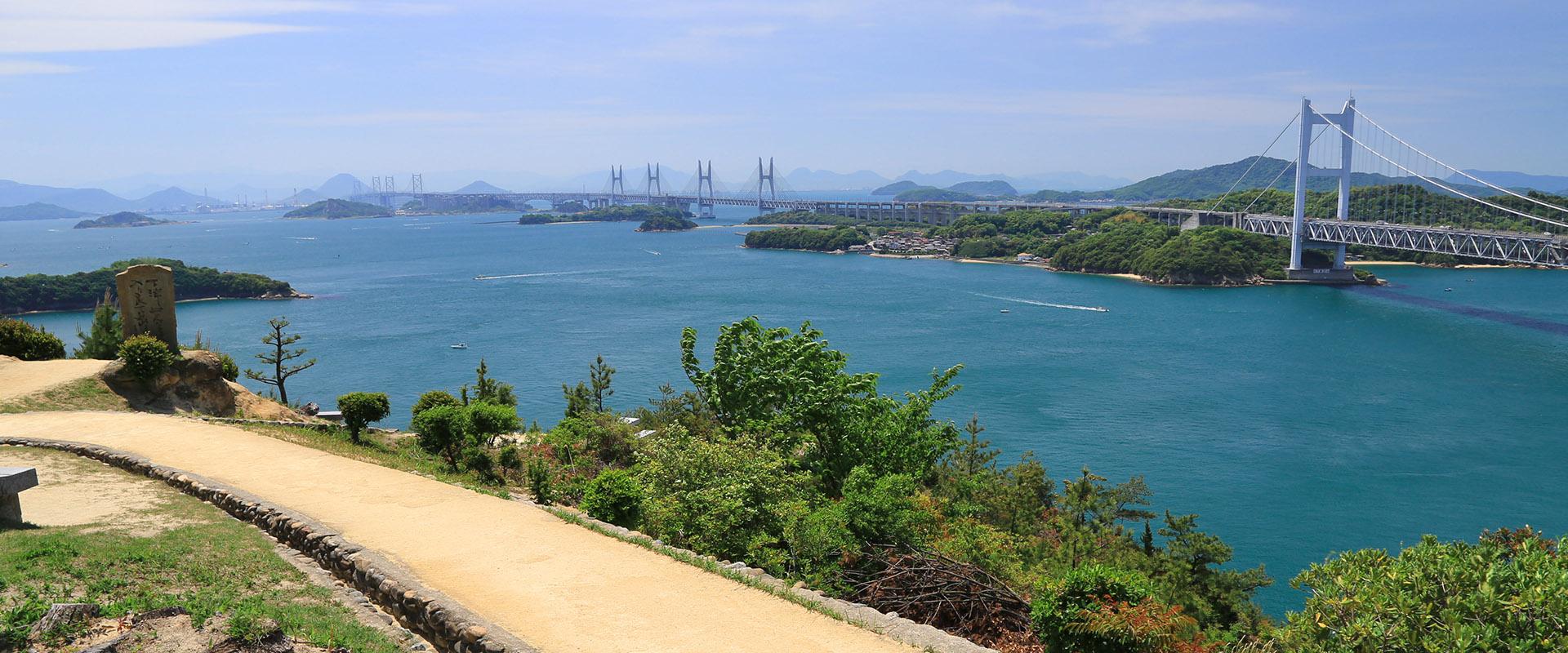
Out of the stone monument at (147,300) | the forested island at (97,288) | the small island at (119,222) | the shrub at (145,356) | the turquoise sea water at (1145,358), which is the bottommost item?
the turquoise sea water at (1145,358)

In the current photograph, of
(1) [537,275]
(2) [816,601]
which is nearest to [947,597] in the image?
(2) [816,601]

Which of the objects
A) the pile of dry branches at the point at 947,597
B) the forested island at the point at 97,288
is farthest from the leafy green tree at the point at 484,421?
the forested island at the point at 97,288

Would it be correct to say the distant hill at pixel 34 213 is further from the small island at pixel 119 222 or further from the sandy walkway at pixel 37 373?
the sandy walkway at pixel 37 373

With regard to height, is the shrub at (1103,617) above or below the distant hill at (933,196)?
below

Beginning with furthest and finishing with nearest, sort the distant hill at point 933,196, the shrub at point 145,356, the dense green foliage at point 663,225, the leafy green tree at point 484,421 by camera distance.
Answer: the distant hill at point 933,196 → the dense green foliage at point 663,225 → the shrub at point 145,356 → the leafy green tree at point 484,421

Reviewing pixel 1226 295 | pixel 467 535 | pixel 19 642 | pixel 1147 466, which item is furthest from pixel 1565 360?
pixel 19 642

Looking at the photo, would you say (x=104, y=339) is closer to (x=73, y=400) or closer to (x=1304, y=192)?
(x=73, y=400)

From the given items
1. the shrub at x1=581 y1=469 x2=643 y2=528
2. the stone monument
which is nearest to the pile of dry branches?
the shrub at x1=581 y1=469 x2=643 y2=528
